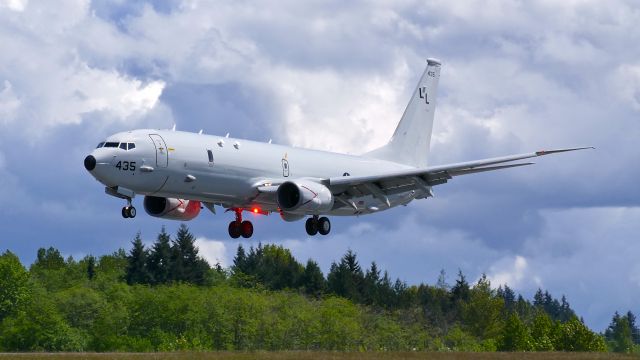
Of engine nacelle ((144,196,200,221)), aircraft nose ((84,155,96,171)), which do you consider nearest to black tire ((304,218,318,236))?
engine nacelle ((144,196,200,221))

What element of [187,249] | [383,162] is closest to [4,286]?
[187,249]

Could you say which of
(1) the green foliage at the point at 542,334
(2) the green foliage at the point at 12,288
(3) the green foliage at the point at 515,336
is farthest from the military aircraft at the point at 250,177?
(2) the green foliage at the point at 12,288

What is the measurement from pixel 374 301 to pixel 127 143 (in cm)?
10179

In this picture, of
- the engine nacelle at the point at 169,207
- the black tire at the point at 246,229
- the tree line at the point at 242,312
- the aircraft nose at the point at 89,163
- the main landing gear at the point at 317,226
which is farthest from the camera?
A: the tree line at the point at 242,312

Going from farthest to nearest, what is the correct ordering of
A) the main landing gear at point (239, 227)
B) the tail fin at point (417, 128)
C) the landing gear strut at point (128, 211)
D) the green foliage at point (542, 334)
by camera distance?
the green foliage at point (542, 334), the tail fin at point (417, 128), the main landing gear at point (239, 227), the landing gear strut at point (128, 211)

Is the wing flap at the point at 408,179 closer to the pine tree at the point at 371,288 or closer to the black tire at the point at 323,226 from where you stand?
the black tire at the point at 323,226

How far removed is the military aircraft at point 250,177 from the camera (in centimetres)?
7275

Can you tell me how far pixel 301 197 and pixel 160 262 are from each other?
97919mm

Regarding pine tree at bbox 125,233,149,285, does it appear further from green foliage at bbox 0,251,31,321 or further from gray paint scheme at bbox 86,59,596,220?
gray paint scheme at bbox 86,59,596,220

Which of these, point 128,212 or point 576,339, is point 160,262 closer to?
point 576,339

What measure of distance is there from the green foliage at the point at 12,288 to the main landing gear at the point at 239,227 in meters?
89.8

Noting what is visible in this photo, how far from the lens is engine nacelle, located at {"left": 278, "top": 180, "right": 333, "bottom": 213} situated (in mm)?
78938

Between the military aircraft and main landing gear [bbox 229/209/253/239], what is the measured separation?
0.20ft

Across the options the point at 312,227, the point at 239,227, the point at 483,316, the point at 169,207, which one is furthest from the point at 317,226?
the point at 483,316
